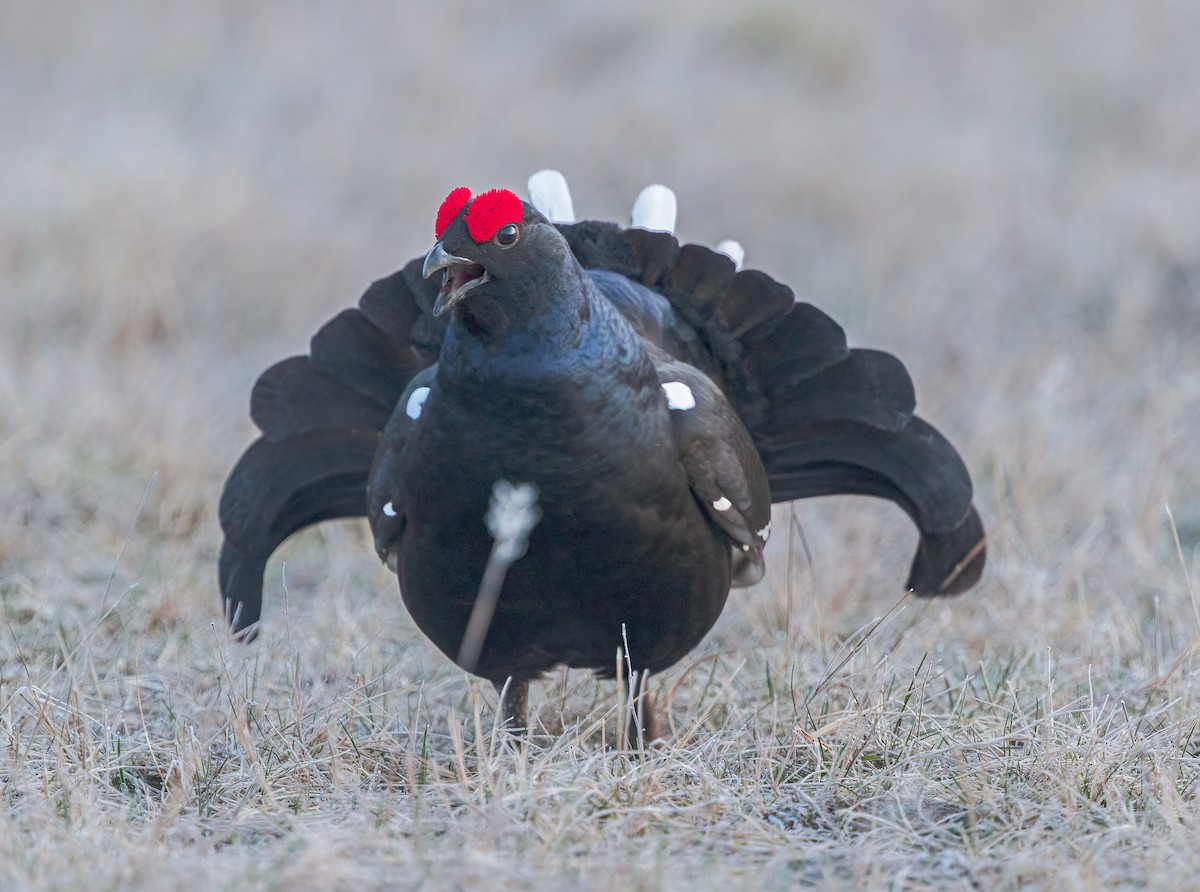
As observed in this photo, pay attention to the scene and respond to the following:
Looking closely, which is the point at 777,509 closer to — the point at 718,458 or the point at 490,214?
the point at 718,458

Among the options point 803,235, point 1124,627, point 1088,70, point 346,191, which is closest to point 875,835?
point 1124,627

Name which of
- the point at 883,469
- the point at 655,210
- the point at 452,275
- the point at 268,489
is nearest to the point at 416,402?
the point at 452,275

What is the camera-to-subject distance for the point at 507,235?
8.68 feet

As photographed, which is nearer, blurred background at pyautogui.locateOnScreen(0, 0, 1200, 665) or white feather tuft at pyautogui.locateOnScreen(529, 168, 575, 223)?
white feather tuft at pyautogui.locateOnScreen(529, 168, 575, 223)

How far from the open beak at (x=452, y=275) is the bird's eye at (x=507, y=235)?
6 centimetres

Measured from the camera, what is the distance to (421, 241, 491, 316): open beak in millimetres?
2596

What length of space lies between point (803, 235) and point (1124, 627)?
4.08 metres

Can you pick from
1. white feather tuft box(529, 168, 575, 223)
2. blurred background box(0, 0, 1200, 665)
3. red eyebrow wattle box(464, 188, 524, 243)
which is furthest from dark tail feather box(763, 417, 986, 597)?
red eyebrow wattle box(464, 188, 524, 243)

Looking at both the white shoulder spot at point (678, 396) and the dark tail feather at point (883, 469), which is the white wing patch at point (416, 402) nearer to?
the white shoulder spot at point (678, 396)

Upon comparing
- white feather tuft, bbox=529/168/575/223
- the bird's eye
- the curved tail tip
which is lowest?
the curved tail tip

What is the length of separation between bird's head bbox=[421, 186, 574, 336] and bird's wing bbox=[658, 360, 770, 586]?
1.27ft

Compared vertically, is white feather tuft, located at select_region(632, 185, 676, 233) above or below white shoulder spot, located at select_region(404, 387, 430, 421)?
above

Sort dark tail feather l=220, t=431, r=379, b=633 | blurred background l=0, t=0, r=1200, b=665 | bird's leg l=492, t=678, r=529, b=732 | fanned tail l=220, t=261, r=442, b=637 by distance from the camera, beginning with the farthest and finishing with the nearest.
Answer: blurred background l=0, t=0, r=1200, b=665 < dark tail feather l=220, t=431, r=379, b=633 < fanned tail l=220, t=261, r=442, b=637 < bird's leg l=492, t=678, r=529, b=732

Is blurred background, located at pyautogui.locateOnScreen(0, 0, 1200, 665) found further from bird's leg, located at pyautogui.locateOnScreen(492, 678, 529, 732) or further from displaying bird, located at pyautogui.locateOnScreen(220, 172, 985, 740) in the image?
bird's leg, located at pyautogui.locateOnScreen(492, 678, 529, 732)
